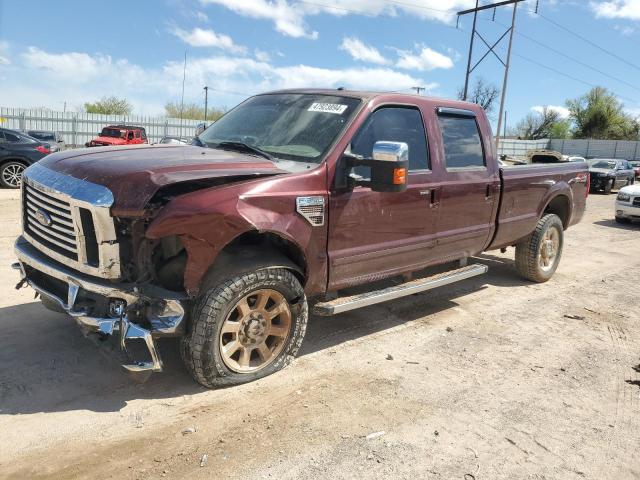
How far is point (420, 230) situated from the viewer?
4754 mm

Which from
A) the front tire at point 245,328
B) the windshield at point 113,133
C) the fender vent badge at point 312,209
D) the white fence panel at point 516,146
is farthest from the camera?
the white fence panel at point 516,146

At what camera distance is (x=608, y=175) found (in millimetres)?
21891

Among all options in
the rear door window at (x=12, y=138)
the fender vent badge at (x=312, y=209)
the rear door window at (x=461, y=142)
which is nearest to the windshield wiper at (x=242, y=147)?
the fender vent badge at (x=312, y=209)

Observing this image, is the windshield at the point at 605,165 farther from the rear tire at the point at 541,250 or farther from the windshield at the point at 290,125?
the windshield at the point at 290,125

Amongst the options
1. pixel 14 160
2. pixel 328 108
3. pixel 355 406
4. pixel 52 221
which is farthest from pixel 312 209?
pixel 14 160

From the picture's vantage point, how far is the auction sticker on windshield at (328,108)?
4.30m

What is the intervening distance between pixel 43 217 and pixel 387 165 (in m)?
2.30

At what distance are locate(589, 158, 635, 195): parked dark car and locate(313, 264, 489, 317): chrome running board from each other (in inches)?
755

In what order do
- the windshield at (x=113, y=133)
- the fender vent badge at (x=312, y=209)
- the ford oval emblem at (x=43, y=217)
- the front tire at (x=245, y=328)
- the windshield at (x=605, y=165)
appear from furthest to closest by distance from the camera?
the windshield at (x=113, y=133) < the windshield at (x=605, y=165) < the fender vent badge at (x=312, y=209) < the ford oval emblem at (x=43, y=217) < the front tire at (x=245, y=328)

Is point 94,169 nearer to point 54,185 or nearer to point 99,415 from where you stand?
point 54,185

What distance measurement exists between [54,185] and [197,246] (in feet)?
3.39

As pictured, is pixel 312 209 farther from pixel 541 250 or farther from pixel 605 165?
pixel 605 165

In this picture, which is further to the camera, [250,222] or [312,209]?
[312,209]

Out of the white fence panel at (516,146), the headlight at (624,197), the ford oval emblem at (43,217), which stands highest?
the white fence panel at (516,146)
